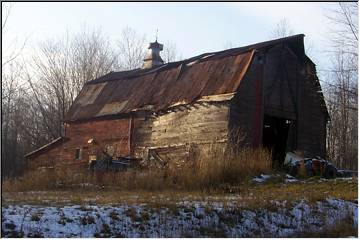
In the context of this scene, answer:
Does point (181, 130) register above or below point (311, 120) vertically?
below

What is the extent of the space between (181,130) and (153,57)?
13460 mm

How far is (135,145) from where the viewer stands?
24.7 m

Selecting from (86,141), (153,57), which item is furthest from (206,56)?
(153,57)

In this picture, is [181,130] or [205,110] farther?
[181,130]

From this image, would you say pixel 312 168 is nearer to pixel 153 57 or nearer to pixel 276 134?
pixel 276 134

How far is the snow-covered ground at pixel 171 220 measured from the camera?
8938 millimetres

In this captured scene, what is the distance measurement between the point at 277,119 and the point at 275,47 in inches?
137

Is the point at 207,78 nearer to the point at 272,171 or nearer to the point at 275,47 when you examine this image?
the point at 275,47

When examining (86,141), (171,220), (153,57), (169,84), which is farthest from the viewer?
(153,57)

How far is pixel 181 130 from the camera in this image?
75.0 feet

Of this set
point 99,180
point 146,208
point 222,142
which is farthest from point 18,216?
point 222,142

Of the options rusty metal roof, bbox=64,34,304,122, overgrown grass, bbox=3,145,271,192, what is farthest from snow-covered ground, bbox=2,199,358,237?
rusty metal roof, bbox=64,34,304,122

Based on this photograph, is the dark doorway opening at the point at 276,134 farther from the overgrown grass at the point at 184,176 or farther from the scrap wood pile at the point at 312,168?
the overgrown grass at the point at 184,176

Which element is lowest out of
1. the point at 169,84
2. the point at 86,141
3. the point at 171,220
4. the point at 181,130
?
the point at 171,220
